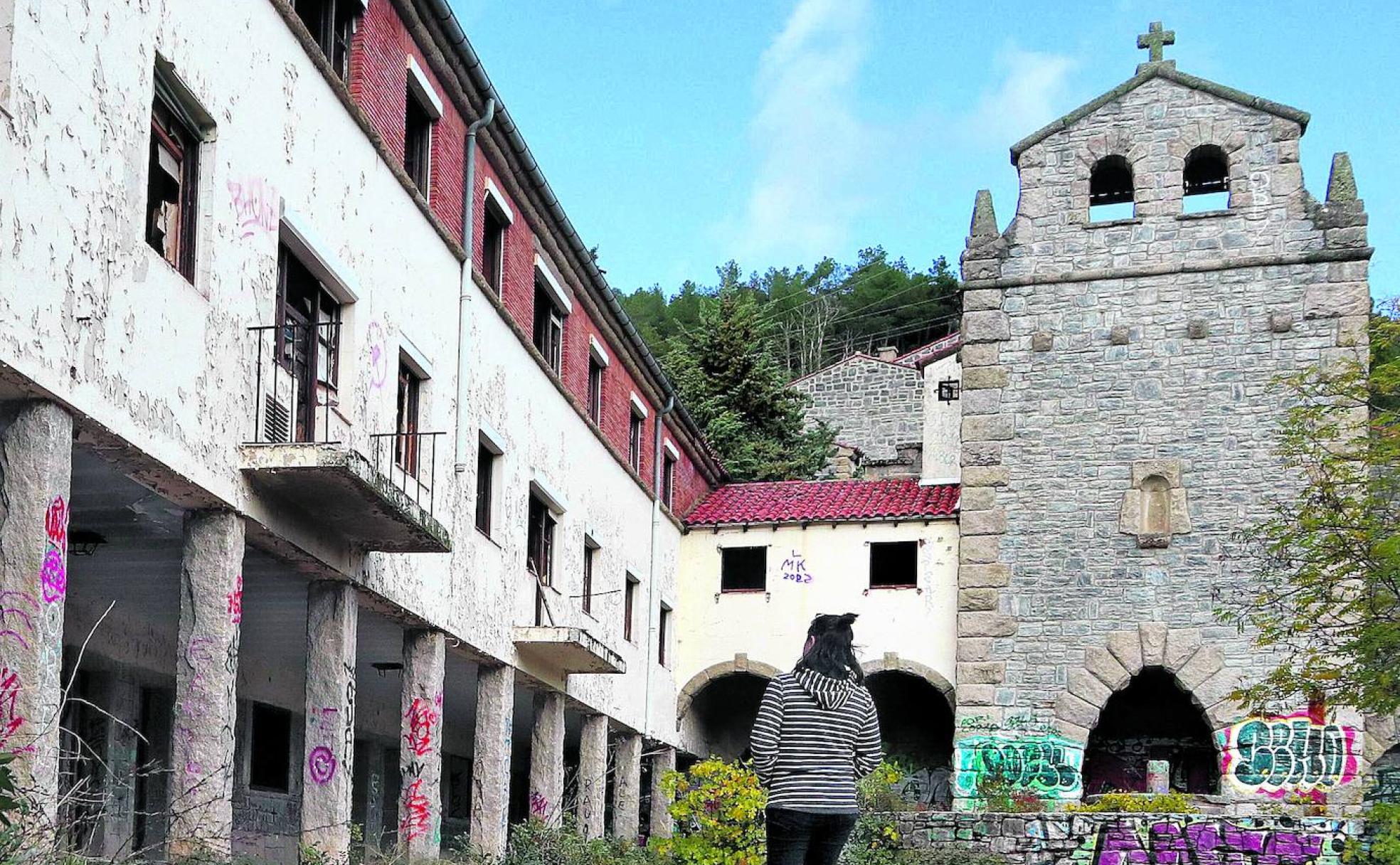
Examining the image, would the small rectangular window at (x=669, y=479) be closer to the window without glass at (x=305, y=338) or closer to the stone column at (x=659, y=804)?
the stone column at (x=659, y=804)

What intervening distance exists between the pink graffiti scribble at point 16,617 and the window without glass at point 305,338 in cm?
415

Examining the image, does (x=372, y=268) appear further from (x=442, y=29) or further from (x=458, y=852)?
(x=458, y=852)

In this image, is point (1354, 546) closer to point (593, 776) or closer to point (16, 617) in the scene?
point (593, 776)

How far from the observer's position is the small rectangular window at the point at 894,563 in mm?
29062

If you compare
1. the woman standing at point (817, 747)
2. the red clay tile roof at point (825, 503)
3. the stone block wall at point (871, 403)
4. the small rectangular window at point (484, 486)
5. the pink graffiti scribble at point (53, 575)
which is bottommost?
the woman standing at point (817, 747)

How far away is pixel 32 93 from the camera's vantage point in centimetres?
970

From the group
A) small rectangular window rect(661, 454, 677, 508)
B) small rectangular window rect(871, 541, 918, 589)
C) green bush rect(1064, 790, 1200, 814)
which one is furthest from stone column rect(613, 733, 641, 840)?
green bush rect(1064, 790, 1200, 814)

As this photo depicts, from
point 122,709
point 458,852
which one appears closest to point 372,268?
point 122,709

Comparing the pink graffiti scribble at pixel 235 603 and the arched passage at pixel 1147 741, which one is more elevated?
the pink graffiti scribble at pixel 235 603

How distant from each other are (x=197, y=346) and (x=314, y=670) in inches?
145

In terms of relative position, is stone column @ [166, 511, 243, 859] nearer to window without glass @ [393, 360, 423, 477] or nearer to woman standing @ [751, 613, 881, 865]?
window without glass @ [393, 360, 423, 477]

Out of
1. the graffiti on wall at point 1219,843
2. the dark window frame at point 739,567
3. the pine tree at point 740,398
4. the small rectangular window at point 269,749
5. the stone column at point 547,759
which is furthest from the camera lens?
the pine tree at point 740,398

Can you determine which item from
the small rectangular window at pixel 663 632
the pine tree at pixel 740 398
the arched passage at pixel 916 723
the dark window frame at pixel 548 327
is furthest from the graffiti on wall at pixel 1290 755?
the pine tree at pixel 740 398

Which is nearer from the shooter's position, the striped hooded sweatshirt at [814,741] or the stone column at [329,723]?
the striped hooded sweatshirt at [814,741]
